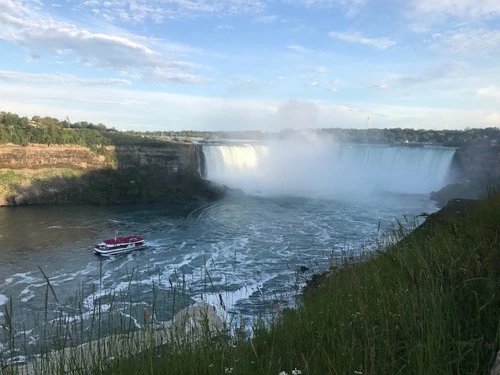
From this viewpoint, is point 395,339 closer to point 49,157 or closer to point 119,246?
point 119,246

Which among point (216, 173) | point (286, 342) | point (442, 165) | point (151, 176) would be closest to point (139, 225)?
point (151, 176)

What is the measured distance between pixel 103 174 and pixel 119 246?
3574cm

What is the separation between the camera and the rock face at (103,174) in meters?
55.2

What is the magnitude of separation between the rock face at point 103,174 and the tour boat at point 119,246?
27.2 meters

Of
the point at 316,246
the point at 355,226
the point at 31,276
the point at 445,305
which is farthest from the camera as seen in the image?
the point at 355,226

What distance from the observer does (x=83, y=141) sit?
63.3 meters

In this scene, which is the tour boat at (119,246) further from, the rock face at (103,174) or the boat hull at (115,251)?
the rock face at (103,174)

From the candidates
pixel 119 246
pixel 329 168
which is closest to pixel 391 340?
pixel 119 246

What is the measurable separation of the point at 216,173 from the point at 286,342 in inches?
2553

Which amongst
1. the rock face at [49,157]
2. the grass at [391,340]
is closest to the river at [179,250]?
the grass at [391,340]

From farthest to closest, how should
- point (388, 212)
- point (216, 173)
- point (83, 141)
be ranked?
point (216, 173) < point (83, 141) < point (388, 212)

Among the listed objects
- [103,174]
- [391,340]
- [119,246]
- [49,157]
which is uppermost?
[391,340]

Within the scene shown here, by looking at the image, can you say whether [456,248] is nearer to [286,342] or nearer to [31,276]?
[286,342]

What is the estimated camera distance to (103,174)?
2445 inches
